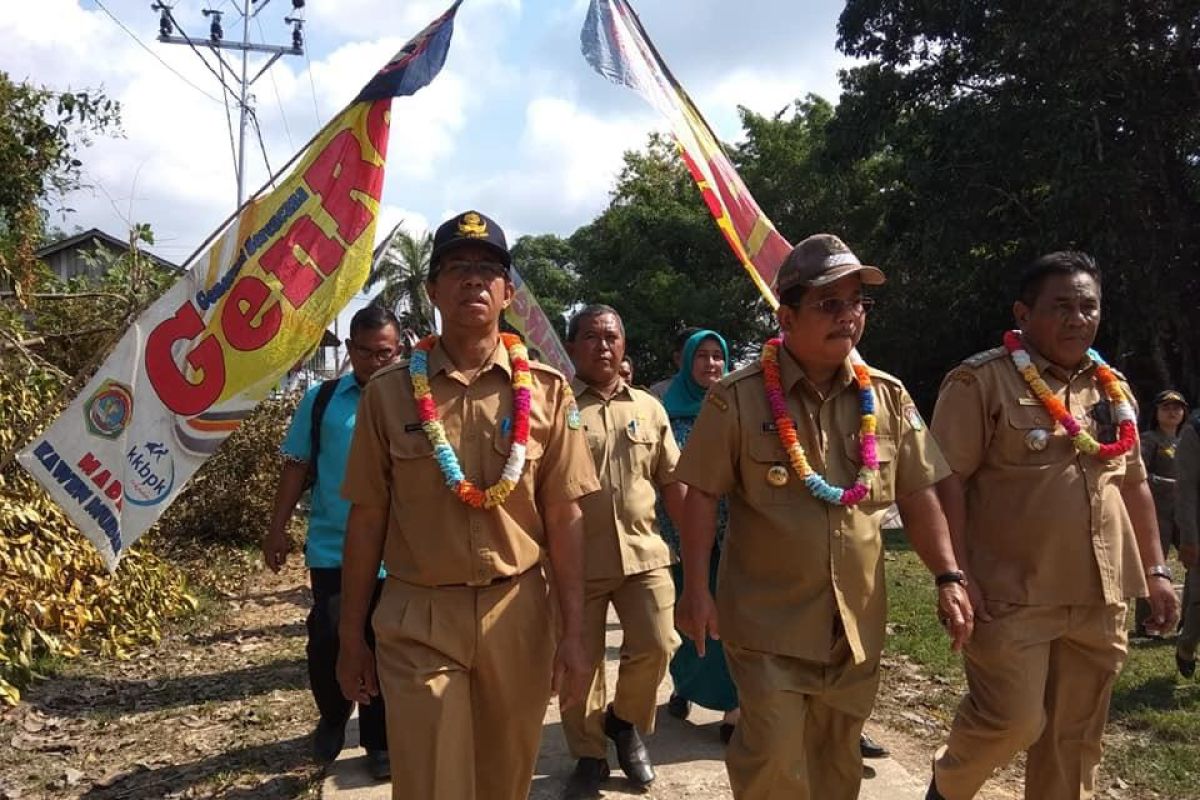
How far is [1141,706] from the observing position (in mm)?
5320

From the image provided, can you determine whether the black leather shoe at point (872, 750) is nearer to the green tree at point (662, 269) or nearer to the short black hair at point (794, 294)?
the short black hair at point (794, 294)

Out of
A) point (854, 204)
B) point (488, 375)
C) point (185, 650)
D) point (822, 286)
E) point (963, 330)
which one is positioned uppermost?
point (854, 204)

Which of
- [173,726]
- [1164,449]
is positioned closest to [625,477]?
[173,726]

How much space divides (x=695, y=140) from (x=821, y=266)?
238cm

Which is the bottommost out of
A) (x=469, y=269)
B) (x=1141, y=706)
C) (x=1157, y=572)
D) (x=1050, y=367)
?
(x=1141, y=706)

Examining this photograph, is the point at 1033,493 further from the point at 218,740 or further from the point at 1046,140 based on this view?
the point at 1046,140

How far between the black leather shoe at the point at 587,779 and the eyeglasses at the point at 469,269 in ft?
7.28

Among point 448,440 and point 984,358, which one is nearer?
point 448,440

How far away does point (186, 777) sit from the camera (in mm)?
4426

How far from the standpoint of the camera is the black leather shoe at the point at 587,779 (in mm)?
4023

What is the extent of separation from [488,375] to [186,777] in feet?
8.96

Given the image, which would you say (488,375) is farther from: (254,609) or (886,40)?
(886,40)

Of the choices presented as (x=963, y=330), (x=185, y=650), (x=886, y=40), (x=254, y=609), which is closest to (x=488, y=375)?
(x=185, y=650)

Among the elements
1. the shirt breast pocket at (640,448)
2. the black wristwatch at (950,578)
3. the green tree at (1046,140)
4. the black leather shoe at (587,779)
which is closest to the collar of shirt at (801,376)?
the black wristwatch at (950,578)
